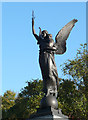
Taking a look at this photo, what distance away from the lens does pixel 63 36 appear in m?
10.3

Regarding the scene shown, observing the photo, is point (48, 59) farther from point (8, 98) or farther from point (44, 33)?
point (8, 98)

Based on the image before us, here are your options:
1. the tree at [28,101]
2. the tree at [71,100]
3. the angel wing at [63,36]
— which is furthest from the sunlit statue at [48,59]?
the tree at [28,101]

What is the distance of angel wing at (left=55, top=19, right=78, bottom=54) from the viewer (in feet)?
32.9

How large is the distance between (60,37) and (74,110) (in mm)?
13000

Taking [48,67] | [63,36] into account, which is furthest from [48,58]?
[63,36]

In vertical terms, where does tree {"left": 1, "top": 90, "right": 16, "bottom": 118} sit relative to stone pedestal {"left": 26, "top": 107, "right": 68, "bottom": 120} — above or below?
above

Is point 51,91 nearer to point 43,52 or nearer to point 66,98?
point 43,52

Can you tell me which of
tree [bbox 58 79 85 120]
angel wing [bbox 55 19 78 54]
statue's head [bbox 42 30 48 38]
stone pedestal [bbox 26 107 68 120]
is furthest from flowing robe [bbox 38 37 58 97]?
tree [bbox 58 79 85 120]

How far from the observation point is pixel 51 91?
868cm

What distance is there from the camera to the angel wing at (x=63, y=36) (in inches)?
395

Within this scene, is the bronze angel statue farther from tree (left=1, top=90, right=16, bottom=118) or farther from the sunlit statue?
tree (left=1, top=90, right=16, bottom=118)

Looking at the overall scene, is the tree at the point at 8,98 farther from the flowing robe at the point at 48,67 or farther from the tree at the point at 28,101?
the flowing robe at the point at 48,67

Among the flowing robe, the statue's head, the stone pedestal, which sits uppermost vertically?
the statue's head

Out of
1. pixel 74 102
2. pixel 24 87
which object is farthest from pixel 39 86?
pixel 74 102
